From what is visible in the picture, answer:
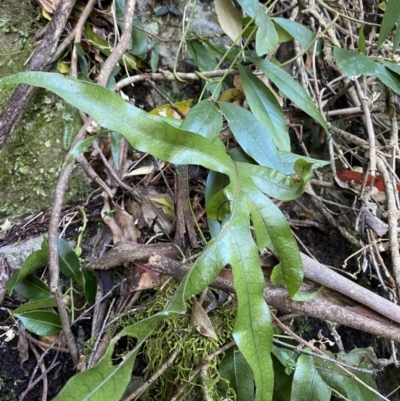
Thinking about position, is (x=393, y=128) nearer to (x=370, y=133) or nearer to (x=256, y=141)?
(x=370, y=133)

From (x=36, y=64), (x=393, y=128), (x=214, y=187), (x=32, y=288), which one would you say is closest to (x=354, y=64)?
(x=393, y=128)

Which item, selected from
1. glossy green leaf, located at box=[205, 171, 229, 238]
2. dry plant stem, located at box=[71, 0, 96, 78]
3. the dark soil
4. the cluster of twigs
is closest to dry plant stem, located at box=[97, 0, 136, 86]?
the cluster of twigs

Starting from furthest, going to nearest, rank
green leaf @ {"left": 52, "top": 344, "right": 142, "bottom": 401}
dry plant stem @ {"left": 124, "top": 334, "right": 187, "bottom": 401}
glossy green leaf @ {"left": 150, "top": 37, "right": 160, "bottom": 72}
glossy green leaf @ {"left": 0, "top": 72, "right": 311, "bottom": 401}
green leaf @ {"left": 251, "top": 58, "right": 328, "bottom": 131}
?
glossy green leaf @ {"left": 150, "top": 37, "right": 160, "bottom": 72} → green leaf @ {"left": 251, "top": 58, "right": 328, "bottom": 131} → dry plant stem @ {"left": 124, "top": 334, "right": 187, "bottom": 401} → glossy green leaf @ {"left": 0, "top": 72, "right": 311, "bottom": 401} → green leaf @ {"left": 52, "top": 344, "right": 142, "bottom": 401}

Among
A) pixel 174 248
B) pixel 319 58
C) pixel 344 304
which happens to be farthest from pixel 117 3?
pixel 344 304

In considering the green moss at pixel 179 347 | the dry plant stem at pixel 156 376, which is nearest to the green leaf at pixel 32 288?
the green moss at pixel 179 347

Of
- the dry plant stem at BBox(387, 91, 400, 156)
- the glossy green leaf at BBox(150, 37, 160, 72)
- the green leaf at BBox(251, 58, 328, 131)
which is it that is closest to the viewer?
the green leaf at BBox(251, 58, 328, 131)

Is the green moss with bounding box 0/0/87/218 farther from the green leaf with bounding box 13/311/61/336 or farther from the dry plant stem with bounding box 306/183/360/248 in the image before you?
the dry plant stem with bounding box 306/183/360/248

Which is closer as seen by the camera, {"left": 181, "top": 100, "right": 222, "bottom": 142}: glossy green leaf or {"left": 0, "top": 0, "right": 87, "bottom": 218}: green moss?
{"left": 181, "top": 100, "right": 222, "bottom": 142}: glossy green leaf
